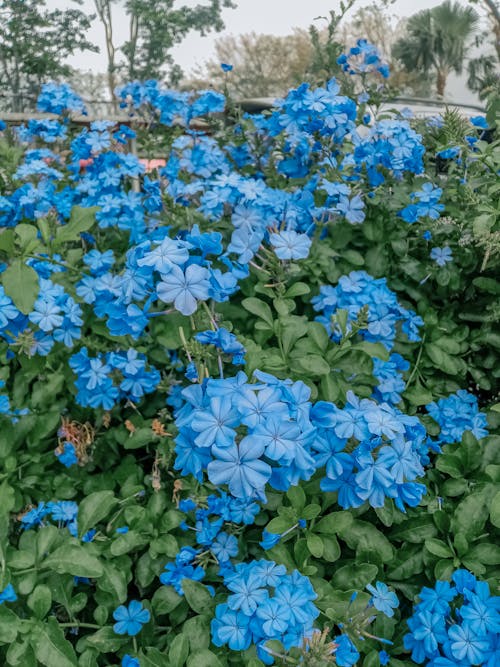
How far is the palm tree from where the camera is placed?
2292 centimetres

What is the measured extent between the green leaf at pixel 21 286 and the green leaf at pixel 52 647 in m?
0.66

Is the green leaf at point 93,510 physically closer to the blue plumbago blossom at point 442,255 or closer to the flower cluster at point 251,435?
the flower cluster at point 251,435

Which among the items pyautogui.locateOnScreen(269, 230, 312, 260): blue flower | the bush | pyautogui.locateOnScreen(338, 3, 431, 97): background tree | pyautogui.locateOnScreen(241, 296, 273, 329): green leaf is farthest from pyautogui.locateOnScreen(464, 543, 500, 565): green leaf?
pyautogui.locateOnScreen(338, 3, 431, 97): background tree

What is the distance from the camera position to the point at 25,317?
159 cm

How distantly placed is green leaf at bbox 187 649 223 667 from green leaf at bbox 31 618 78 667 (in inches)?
9.2

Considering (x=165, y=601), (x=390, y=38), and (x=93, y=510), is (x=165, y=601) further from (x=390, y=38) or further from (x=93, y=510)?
(x=390, y=38)

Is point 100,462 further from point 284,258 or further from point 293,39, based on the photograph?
point 293,39

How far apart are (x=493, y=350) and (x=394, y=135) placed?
0.71m

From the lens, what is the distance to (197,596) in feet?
4.18

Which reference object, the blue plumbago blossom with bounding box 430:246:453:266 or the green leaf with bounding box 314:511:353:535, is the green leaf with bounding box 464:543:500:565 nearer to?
the green leaf with bounding box 314:511:353:535

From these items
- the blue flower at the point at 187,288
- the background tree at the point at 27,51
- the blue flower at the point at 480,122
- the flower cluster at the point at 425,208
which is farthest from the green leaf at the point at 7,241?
the background tree at the point at 27,51

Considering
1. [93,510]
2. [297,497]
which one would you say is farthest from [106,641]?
[297,497]

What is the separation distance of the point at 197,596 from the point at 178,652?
16cm

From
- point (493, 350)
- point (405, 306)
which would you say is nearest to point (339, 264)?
point (405, 306)
